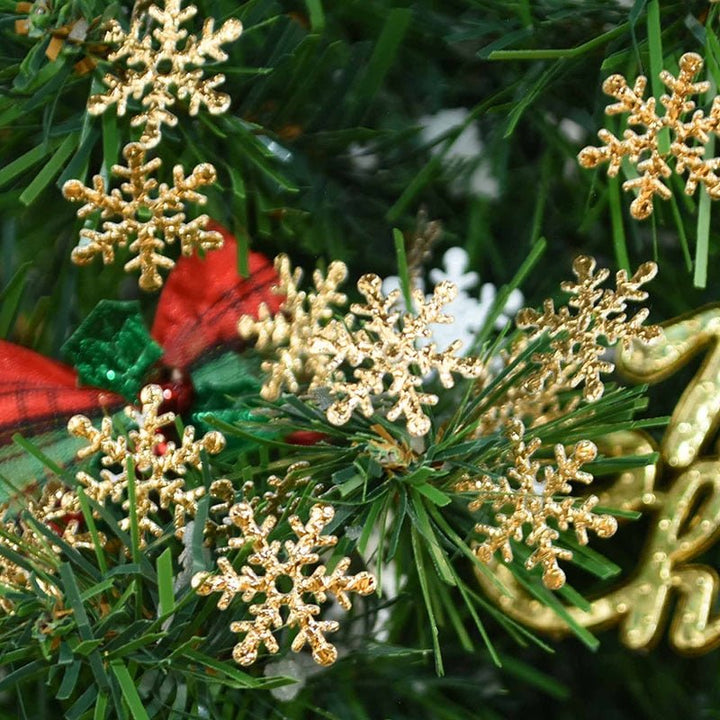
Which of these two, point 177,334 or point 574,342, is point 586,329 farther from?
point 177,334

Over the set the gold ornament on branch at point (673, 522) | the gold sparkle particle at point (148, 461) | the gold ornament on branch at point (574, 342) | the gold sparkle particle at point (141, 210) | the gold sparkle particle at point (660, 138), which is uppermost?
the gold sparkle particle at point (660, 138)

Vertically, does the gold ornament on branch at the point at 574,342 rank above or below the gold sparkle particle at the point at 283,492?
above

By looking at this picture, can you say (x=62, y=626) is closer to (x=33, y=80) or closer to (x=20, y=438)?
(x=20, y=438)

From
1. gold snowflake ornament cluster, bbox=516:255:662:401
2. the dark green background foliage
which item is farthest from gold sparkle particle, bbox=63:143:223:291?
gold snowflake ornament cluster, bbox=516:255:662:401

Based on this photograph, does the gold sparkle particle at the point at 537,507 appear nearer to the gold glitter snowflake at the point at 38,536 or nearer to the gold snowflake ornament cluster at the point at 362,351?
the gold snowflake ornament cluster at the point at 362,351

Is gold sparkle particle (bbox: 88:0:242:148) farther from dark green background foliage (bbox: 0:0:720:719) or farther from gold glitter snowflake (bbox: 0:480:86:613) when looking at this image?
gold glitter snowflake (bbox: 0:480:86:613)

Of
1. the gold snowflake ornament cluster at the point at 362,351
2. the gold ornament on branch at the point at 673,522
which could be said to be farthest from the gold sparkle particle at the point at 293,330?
the gold ornament on branch at the point at 673,522
